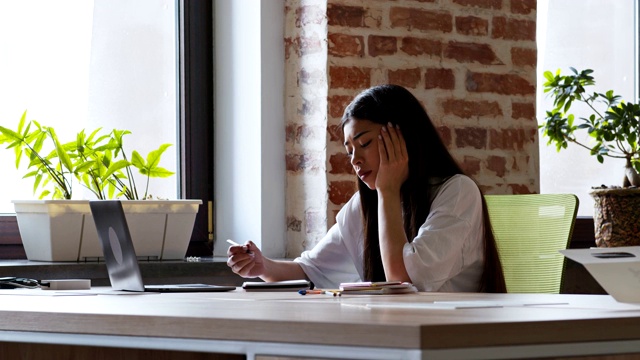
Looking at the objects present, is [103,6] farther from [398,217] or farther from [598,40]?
[598,40]

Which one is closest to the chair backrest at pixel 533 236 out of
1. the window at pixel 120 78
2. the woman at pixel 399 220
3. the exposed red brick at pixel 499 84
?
the woman at pixel 399 220

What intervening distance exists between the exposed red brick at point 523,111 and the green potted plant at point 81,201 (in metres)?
1.07

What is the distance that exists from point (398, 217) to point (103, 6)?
1255 mm

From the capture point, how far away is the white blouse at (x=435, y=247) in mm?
2473

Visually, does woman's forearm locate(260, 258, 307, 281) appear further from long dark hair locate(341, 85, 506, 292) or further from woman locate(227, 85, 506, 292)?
long dark hair locate(341, 85, 506, 292)

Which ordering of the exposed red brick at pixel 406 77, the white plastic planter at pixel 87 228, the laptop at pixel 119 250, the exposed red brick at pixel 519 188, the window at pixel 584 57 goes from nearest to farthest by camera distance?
the laptop at pixel 119 250
the white plastic planter at pixel 87 228
the exposed red brick at pixel 406 77
the exposed red brick at pixel 519 188
the window at pixel 584 57

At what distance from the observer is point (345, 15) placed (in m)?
3.13

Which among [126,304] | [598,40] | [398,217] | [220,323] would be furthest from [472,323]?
[598,40]

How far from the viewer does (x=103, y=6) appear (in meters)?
3.28

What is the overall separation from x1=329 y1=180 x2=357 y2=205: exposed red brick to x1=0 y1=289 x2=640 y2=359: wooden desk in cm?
137

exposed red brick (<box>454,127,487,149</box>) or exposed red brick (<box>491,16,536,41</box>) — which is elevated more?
exposed red brick (<box>491,16,536,41</box>)

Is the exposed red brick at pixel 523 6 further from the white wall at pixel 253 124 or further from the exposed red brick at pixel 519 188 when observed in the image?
the white wall at pixel 253 124

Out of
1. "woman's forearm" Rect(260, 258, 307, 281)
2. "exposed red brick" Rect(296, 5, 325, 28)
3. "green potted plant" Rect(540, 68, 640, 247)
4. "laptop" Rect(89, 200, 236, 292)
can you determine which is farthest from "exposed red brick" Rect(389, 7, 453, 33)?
"laptop" Rect(89, 200, 236, 292)

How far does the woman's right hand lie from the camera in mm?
2650
